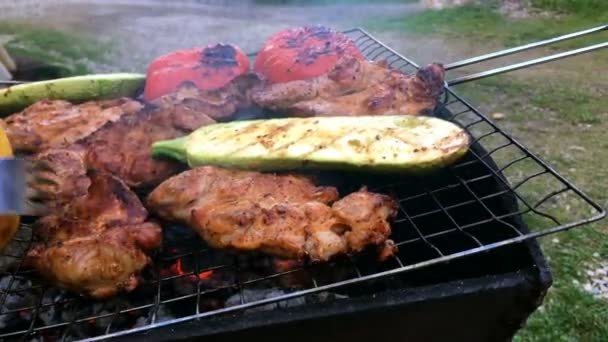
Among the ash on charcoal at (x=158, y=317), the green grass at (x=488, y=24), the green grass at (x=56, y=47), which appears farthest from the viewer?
the green grass at (x=488, y=24)

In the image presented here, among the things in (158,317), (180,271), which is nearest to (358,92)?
(180,271)

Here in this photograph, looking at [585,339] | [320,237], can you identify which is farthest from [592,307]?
[320,237]

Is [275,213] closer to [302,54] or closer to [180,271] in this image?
[180,271]

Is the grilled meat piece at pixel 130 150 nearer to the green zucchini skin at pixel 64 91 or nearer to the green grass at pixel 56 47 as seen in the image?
the green zucchini skin at pixel 64 91

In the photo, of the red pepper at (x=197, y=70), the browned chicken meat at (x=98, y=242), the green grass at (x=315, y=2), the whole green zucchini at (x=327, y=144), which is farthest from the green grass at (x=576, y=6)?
the browned chicken meat at (x=98, y=242)

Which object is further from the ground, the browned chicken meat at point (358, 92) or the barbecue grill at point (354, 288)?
the browned chicken meat at point (358, 92)

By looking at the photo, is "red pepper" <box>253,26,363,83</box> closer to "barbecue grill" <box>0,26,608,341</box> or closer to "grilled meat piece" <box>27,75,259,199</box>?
"grilled meat piece" <box>27,75,259,199</box>
